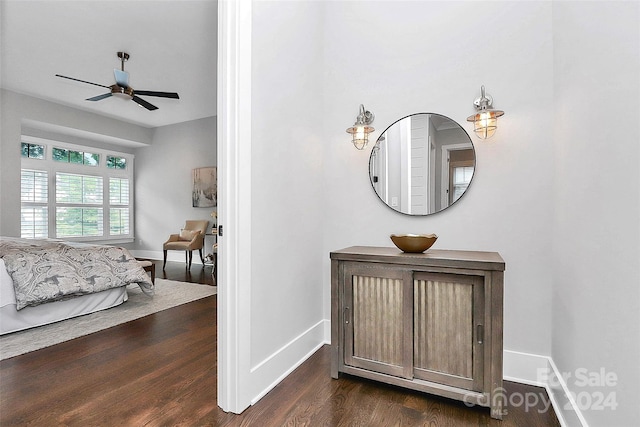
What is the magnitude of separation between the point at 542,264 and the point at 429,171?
837 millimetres

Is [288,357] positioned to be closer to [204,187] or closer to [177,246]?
[177,246]

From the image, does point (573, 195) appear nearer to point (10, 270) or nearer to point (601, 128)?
point (601, 128)

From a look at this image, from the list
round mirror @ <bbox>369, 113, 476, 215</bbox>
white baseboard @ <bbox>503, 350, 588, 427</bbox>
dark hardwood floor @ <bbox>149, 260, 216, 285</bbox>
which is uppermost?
round mirror @ <bbox>369, 113, 476, 215</bbox>

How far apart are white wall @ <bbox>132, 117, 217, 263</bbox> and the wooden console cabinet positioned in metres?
4.76

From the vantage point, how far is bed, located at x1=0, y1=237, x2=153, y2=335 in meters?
2.53

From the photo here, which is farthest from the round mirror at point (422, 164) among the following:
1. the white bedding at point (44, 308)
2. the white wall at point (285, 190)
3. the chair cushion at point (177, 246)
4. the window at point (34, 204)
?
the window at point (34, 204)

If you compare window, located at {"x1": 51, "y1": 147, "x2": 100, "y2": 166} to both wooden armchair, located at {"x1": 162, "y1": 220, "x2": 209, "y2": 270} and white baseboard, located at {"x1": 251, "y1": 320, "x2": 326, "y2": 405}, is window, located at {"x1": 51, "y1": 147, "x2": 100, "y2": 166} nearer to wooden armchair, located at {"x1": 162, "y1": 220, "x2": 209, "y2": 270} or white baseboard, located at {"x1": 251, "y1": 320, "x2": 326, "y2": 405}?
wooden armchair, located at {"x1": 162, "y1": 220, "x2": 209, "y2": 270}

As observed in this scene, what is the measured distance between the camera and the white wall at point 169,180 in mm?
6199

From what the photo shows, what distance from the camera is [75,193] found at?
6.21 m

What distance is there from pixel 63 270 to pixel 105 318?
56 centimetres

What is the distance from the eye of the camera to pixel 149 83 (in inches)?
178

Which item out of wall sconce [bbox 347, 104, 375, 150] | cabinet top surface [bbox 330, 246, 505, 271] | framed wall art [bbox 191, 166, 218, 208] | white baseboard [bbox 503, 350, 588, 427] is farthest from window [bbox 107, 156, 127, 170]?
white baseboard [bbox 503, 350, 588, 427]

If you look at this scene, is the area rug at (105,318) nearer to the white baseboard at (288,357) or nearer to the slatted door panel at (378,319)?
the white baseboard at (288,357)

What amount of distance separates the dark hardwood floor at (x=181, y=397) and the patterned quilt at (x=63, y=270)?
56cm
